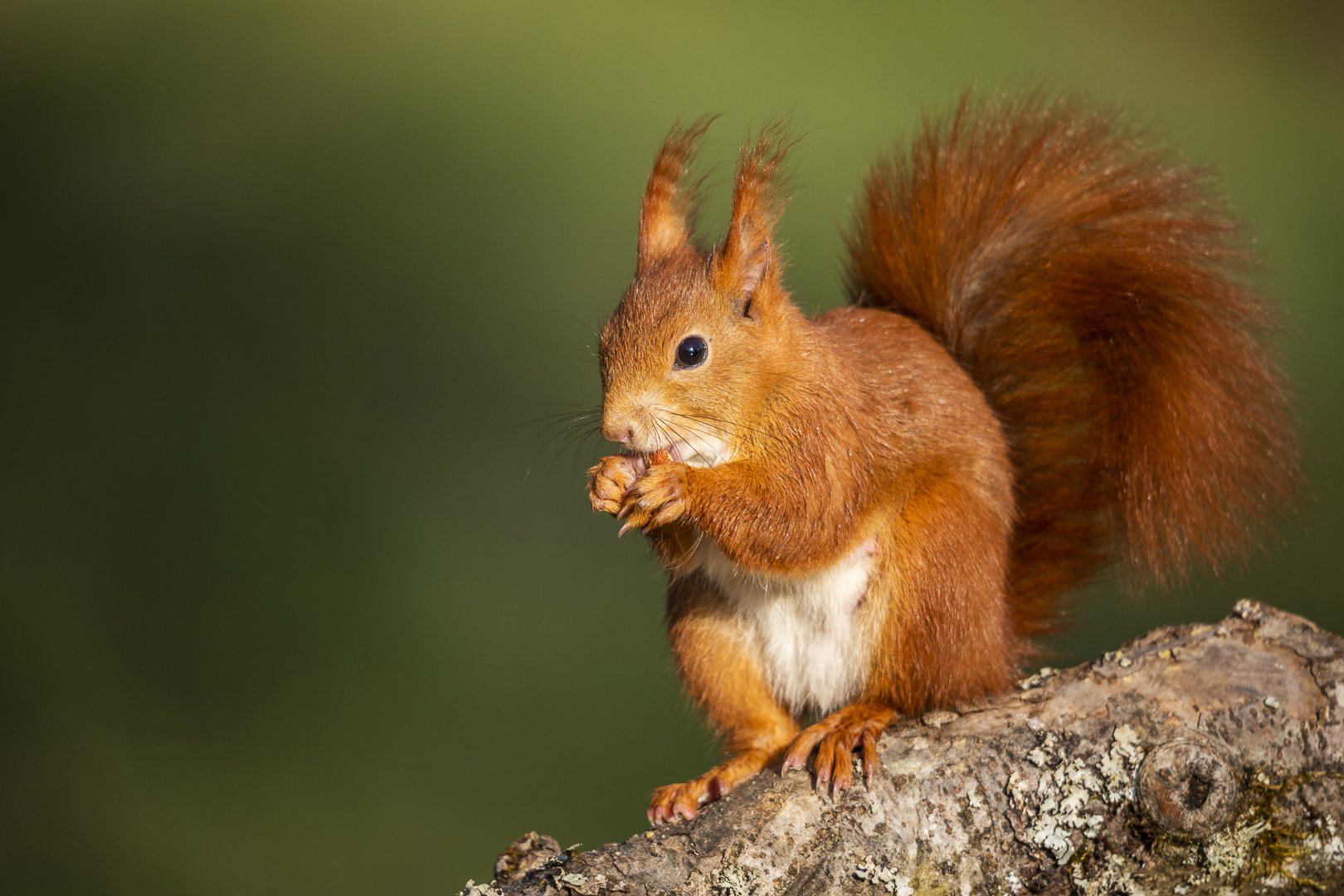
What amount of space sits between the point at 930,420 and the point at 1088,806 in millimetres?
435

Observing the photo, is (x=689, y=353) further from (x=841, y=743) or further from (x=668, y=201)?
(x=841, y=743)

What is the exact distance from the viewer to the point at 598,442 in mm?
1325

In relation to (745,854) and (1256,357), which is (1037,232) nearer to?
(1256,357)

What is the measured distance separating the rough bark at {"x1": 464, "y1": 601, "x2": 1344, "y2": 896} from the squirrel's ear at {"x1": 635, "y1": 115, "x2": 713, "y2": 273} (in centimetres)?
63

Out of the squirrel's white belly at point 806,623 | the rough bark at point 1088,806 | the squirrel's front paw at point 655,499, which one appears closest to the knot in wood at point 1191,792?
the rough bark at point 1088,806

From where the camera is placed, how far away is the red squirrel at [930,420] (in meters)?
1.11

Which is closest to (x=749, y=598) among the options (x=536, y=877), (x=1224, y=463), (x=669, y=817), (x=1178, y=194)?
(x=669, y=817)

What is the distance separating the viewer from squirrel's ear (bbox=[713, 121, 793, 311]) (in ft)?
Result: 3.64

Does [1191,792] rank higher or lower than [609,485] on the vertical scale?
lower

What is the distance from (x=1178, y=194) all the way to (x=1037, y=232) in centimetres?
17

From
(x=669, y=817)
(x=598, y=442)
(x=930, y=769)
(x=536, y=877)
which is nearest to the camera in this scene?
(x=536, y=877)

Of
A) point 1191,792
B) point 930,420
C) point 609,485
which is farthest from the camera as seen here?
point 930,420

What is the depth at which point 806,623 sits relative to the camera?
1.22 m

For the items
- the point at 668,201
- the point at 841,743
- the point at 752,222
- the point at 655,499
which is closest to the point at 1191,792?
the point at 841,743
